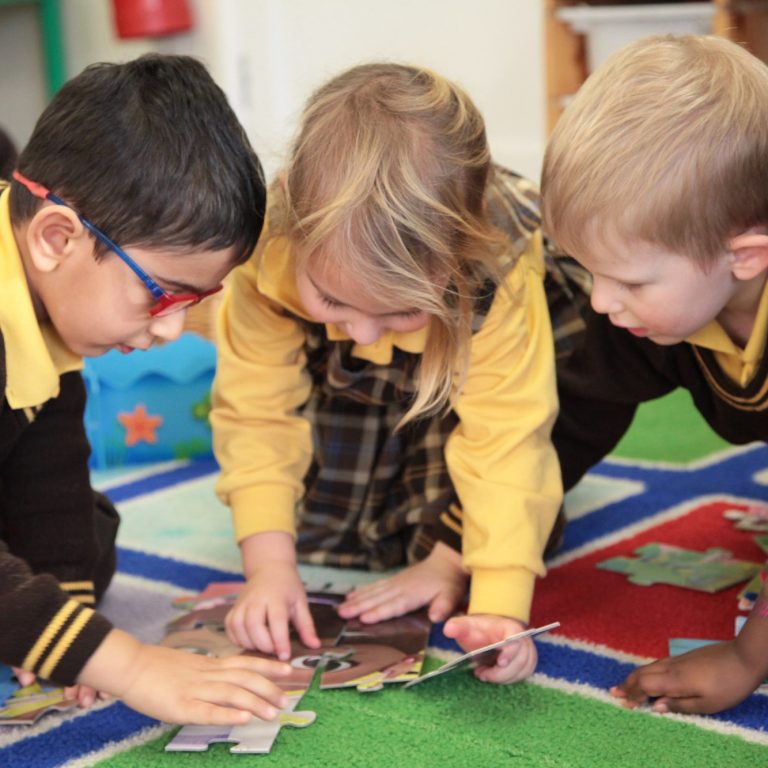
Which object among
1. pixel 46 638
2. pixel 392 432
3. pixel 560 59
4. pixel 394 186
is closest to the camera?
pixel 46 638

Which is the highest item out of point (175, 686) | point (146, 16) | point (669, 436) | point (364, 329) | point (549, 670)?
point (146, 16)

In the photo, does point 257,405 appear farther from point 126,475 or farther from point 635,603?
point 126,475

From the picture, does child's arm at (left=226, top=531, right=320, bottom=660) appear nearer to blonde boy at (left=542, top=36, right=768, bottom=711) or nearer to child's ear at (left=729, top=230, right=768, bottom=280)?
blonde boy at (left=542, top=36, right=768, bottom=711)

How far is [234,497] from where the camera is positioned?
1320 millimetres

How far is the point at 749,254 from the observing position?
102 cm

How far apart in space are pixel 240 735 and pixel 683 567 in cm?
59

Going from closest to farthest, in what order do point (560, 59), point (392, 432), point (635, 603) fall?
1. point (635, 603)
2. point (392, 432)
3. point (560, 59)

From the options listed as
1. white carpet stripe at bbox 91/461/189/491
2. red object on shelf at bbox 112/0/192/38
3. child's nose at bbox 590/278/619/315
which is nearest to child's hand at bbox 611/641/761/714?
child's nose at bbox 590/278/619/315

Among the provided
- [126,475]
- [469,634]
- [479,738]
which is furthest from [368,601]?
[126,475]

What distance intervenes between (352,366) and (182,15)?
2.32m

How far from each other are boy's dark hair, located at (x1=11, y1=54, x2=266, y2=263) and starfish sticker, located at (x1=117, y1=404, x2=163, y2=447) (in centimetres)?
90

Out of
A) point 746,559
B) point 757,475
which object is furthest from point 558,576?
point 757,475

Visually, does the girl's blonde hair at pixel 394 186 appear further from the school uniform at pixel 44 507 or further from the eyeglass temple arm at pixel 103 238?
the school uniform at pixel 44 507

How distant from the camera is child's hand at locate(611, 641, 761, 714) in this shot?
1.00 metres
